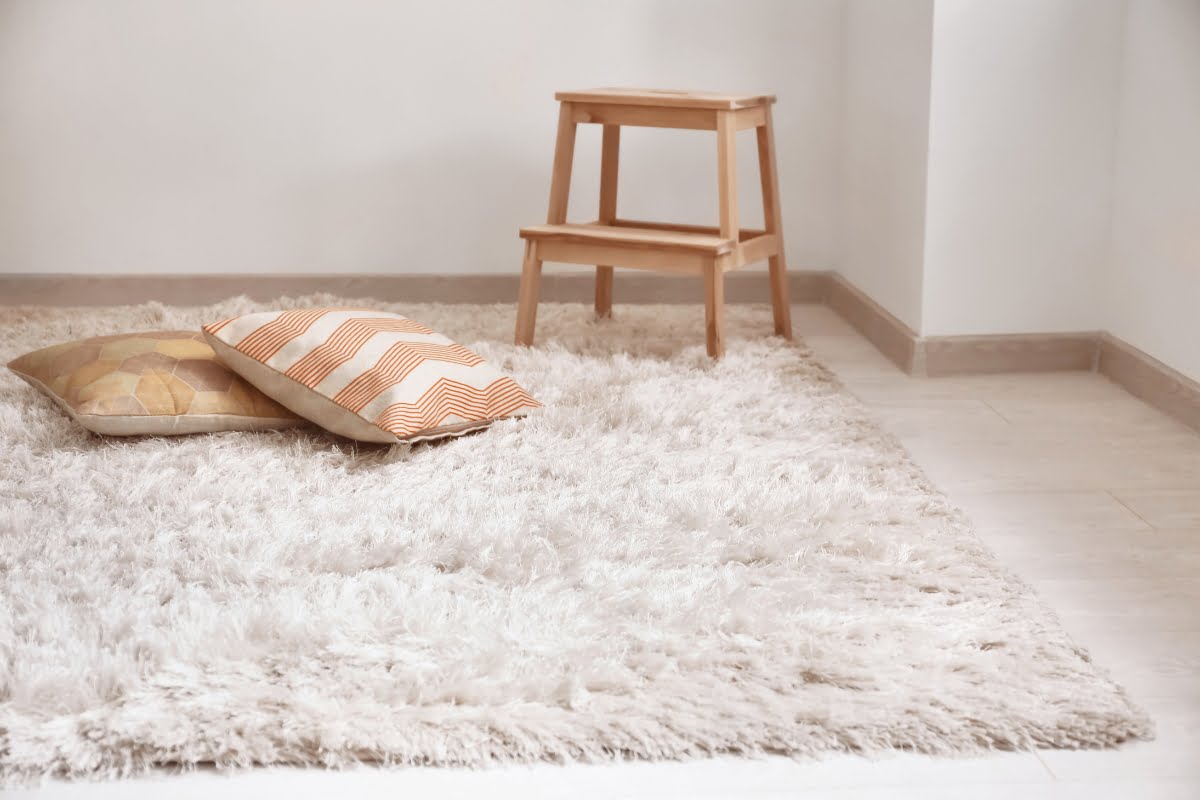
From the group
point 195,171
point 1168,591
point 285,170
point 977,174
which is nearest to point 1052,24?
point 977,174

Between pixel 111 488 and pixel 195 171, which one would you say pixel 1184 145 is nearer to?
pixel 111 488

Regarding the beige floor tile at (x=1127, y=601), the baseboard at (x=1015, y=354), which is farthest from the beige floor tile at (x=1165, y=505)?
the baseboard at (x=1015, y=354)

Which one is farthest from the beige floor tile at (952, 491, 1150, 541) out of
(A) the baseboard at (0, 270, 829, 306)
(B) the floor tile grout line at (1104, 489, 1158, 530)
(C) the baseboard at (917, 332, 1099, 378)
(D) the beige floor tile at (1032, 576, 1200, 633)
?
(A) the baseboard at (0, 270, 829, 306)

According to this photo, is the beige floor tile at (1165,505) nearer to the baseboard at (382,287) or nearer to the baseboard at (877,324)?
the baseboard at (877,324)

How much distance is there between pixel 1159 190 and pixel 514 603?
1.52 m

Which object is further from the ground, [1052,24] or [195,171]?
[1052,24]

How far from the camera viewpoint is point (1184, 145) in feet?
7.10

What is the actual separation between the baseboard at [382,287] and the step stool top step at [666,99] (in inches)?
22.5

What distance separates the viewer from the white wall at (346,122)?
2.95 meters

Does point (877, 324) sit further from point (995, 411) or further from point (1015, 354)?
point (995, 411)

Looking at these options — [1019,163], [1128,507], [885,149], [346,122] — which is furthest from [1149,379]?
[346,122]

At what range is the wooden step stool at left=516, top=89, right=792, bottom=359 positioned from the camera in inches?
97.6

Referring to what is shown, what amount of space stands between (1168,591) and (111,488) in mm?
1333

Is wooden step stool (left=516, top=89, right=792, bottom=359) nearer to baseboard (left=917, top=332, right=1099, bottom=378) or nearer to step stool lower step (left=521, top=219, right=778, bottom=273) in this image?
step stool lower step (left=521, top=219, right=778, bottom=273)
